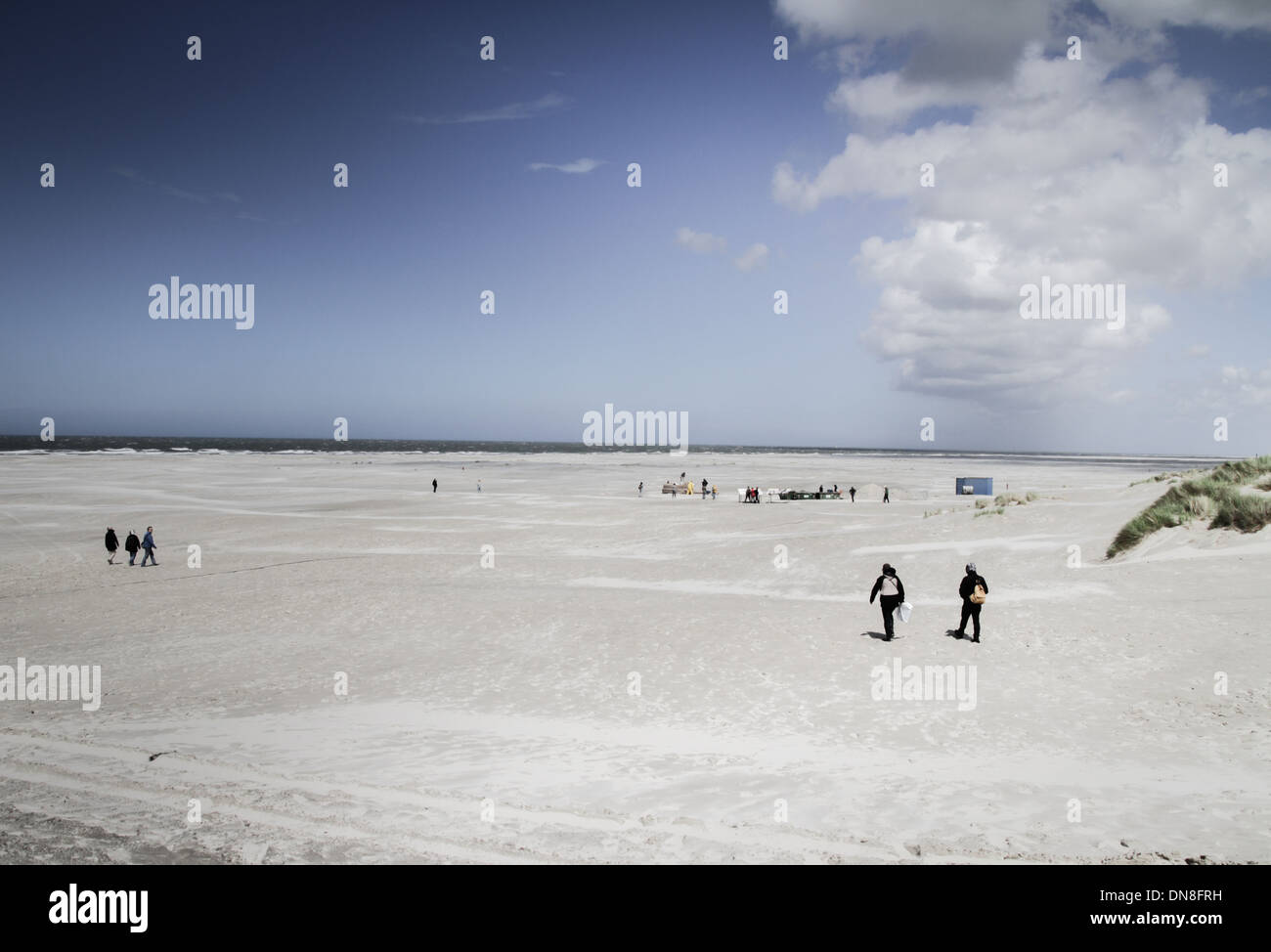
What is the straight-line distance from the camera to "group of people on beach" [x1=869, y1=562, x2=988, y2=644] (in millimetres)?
13258

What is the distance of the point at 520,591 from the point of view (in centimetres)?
1944

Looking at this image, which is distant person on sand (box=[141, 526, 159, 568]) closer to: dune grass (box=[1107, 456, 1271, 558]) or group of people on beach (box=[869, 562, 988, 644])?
group of people on beach (box=[869, 562, 988, 644])

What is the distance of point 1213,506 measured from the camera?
19422 millimetres

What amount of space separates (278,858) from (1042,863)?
6.36 metres

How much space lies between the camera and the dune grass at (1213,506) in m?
18.1

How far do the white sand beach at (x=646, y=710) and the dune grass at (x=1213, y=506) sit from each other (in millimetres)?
775

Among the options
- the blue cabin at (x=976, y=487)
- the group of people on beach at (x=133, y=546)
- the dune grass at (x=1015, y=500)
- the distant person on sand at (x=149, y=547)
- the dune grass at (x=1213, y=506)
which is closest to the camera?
the dune grass at (x=1213, y=506)

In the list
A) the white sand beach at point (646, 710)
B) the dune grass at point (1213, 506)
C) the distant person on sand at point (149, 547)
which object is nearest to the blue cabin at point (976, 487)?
the white sand beach at point (646, 710)

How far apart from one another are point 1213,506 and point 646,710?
18.3 m

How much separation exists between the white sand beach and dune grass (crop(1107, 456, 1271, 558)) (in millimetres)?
775

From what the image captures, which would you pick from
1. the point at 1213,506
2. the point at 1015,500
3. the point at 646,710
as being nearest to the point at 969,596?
the point at 646,710

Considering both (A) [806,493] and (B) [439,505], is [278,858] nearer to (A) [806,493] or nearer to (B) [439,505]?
(B) [439,505]

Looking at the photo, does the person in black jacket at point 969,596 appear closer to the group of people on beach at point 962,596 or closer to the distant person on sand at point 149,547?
the group of people on beach at point 962,596
